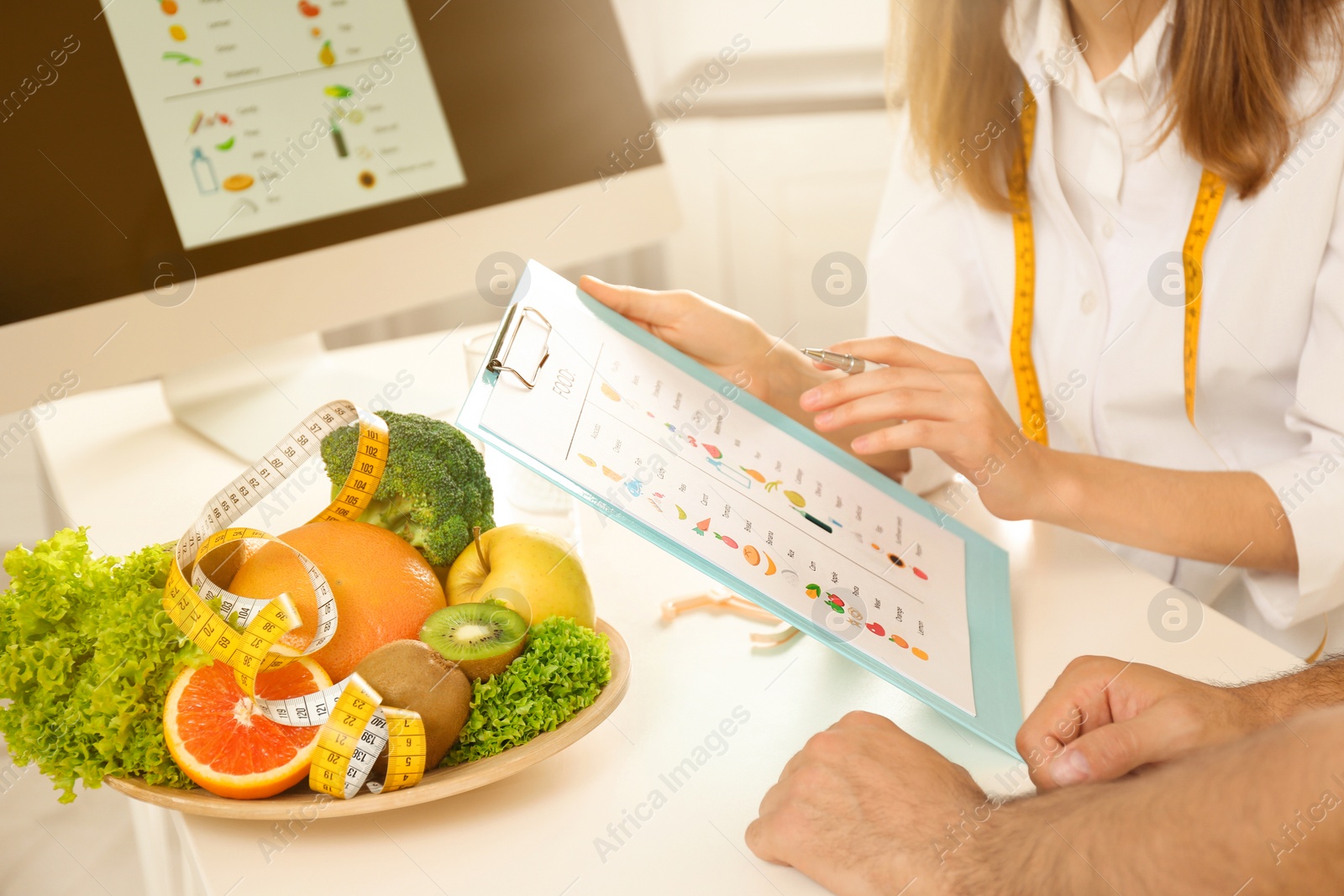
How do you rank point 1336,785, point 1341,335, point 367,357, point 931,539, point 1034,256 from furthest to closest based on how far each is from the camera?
1. point 367,357
2. point 1034,256
3. point 1341,335
4. point 931,539
5. point 1336,785

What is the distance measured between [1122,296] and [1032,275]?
11cm

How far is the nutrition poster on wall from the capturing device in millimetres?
972

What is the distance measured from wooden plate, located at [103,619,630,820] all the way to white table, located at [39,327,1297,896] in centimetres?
3

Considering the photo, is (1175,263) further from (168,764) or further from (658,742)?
(168,764)

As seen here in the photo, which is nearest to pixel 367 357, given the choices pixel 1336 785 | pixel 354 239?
pixel 354 239

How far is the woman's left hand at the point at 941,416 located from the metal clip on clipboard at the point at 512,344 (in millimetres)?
246

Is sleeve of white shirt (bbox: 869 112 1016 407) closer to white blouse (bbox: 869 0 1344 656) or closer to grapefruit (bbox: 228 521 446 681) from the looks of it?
white blouse (bbox: 869 0 1344 656)

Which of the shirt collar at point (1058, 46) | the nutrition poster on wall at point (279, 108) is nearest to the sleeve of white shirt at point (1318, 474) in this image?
the shirt collar at point (1058, 46)

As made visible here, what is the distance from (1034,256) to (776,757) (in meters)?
0.81

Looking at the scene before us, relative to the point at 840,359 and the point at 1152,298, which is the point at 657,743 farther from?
the point at 1152,298

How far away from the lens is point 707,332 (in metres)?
1.01

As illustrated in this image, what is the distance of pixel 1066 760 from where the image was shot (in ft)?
2.08

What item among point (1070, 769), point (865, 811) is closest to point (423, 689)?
point (865, 811)

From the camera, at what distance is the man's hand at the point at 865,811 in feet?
1.88
